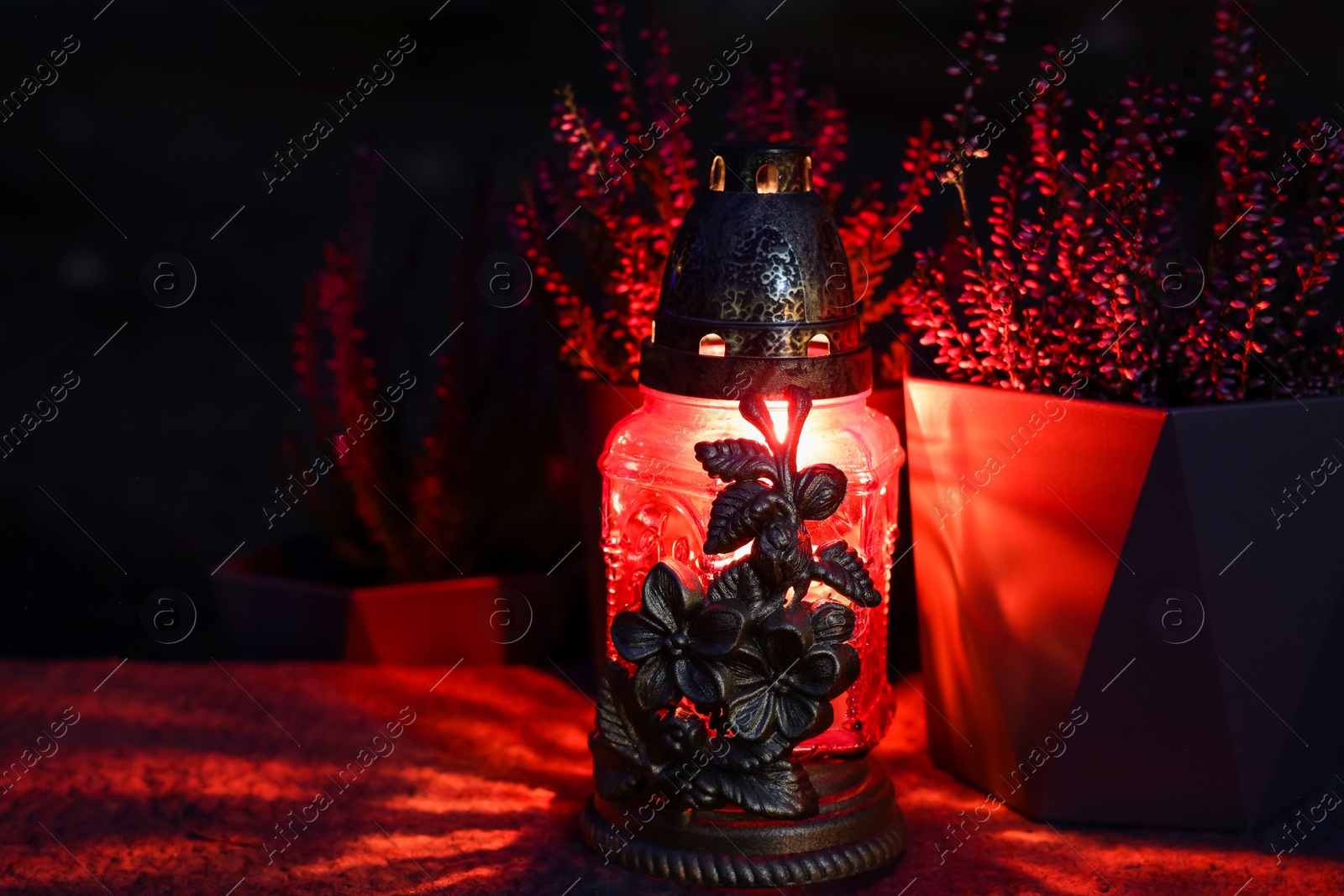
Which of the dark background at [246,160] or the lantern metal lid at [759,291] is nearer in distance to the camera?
the lantern metal lid at [759,291]

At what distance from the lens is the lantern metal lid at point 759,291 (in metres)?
1.55

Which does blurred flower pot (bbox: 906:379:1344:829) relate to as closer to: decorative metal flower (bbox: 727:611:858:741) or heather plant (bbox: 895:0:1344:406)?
heather plant (bbox: 895:0:1344:406)

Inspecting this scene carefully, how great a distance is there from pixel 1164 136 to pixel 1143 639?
0.62m

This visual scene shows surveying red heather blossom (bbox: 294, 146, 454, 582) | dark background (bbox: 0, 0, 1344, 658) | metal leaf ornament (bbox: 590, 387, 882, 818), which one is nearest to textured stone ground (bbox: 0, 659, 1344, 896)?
metal leaf ornament (bbox: 590, 387, 882, 818)

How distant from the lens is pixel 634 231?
188cm

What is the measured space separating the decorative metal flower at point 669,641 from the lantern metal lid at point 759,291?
9.1 inches

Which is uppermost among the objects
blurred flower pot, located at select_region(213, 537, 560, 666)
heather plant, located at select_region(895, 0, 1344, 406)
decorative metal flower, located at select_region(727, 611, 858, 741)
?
heather plant, located at select_region(895, 0, 1344, 406)

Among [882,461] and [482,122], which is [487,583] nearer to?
[882,461]

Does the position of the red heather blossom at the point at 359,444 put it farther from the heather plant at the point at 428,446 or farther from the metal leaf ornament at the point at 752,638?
the metal leaf ornament at the point at 752,638

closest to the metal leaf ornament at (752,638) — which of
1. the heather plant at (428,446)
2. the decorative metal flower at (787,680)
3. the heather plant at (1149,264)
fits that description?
the decorative metal flower at (787,680)

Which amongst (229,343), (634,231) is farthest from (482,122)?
(634,231)

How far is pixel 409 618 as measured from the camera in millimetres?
2318

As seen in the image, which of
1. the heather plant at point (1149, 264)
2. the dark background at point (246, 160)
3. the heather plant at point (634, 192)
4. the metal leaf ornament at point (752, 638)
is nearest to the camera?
the metal leaf ornament at point (752, 638)

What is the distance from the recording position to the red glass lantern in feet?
5.02
